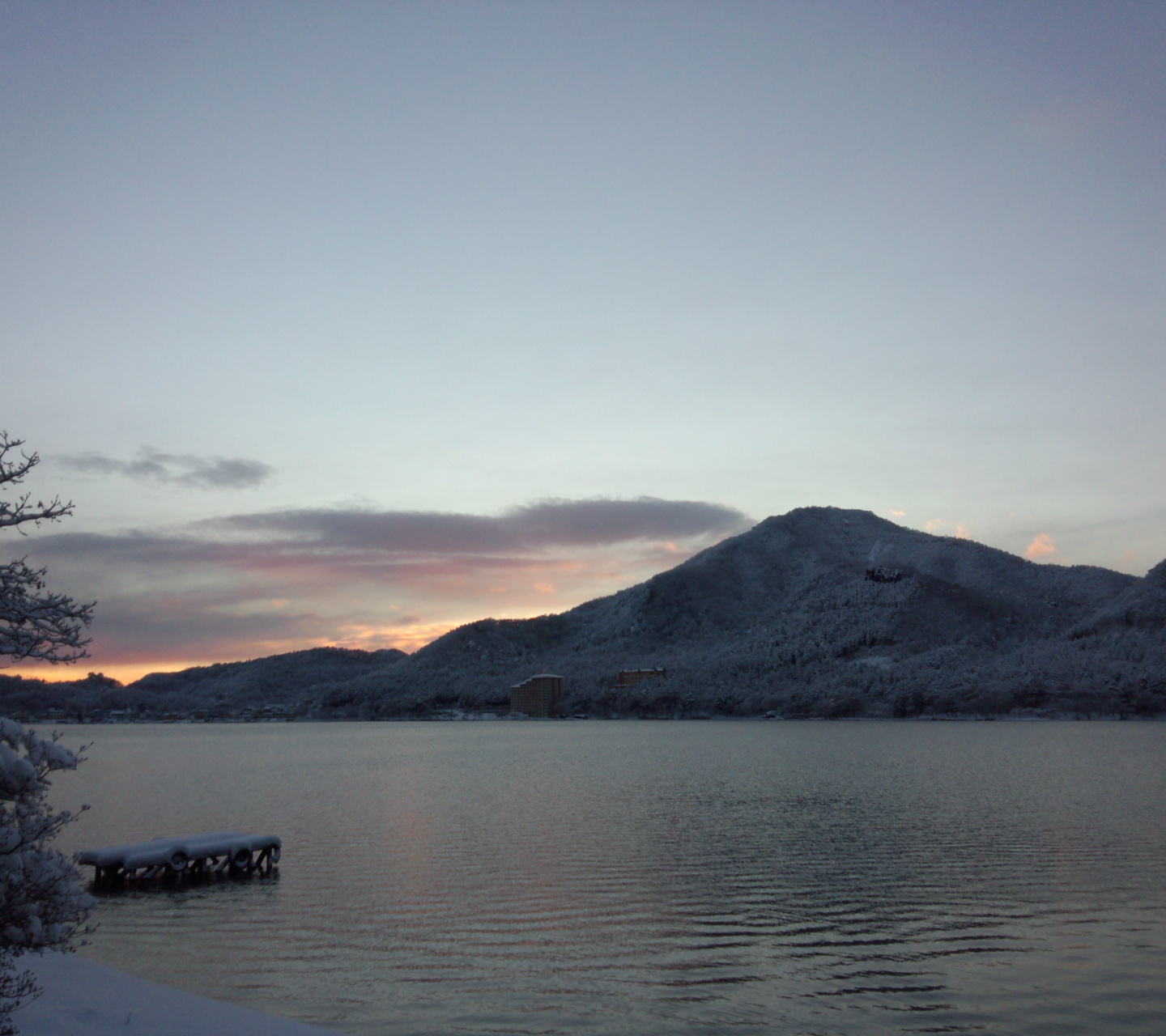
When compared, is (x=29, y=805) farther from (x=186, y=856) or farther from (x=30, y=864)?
(x=186, y=856)

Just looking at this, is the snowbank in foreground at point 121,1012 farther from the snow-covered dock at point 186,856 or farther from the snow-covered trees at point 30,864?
the snow-covered dock at point 186,856

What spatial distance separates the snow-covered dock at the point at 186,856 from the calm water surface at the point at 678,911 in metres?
1.74

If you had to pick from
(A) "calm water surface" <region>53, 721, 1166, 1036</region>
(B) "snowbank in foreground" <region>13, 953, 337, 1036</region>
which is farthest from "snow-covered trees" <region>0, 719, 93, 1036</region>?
(A) "calm water surface" <region>53, 721, 1166, 1036</region>

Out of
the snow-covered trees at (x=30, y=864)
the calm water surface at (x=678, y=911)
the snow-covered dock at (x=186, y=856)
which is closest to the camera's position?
the snow-covered trees at (x=30, y=864)

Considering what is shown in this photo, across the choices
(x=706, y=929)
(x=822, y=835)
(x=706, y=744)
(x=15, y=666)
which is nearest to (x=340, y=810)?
(x=822, y=835)

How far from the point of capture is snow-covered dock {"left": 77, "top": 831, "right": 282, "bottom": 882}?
3797 cm

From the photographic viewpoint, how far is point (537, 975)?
24234 millimetres

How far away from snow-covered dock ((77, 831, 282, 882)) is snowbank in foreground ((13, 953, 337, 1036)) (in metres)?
18.0

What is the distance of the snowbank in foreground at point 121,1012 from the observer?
53.2ft

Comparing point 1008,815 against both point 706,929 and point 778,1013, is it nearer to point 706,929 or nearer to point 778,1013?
point 706,929

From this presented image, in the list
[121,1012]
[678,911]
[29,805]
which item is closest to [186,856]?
[678,911]

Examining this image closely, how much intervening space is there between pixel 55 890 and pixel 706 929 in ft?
69.3

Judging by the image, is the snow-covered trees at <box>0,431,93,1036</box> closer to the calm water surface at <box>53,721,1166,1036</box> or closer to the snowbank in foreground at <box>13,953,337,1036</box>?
the snowbank in foreground at <box>13,953,337,1036</box>

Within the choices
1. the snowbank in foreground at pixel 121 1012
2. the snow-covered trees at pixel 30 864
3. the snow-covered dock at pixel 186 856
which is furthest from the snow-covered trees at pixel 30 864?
the snow-covered dock at pixel 186 856
